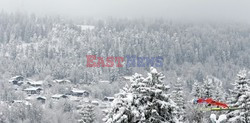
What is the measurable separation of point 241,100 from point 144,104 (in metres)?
11.9

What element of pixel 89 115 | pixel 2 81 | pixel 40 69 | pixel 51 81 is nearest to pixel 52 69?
pixel 40 69

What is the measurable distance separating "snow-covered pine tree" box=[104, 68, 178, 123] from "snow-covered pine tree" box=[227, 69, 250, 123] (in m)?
10.6

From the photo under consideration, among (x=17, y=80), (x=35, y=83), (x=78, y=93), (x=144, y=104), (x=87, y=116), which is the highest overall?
(x=144, y=104)

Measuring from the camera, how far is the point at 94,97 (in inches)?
5172

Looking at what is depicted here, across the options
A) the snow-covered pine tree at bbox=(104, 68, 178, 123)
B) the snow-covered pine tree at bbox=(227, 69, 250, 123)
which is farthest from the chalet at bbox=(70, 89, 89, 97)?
the snow-covered pine tree at bbox=(104, 68, 178, 123)

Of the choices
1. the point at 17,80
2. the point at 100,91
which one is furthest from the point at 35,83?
the point at 100,91

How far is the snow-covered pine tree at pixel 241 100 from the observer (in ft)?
89.8

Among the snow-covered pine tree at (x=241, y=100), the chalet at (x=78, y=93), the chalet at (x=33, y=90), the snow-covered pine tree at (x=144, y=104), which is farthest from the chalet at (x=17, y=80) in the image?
the snow-covered pine tree at (x=144, y=104)

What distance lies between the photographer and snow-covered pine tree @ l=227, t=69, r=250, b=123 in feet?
89.8

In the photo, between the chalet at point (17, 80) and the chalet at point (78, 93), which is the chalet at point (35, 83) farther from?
the chalet at point (78, 93)

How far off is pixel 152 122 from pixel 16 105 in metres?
73.7

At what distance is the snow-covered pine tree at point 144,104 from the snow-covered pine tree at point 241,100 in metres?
10.6

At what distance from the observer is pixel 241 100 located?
27.5 meters

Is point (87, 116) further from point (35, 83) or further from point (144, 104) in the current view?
point (35, 83)
